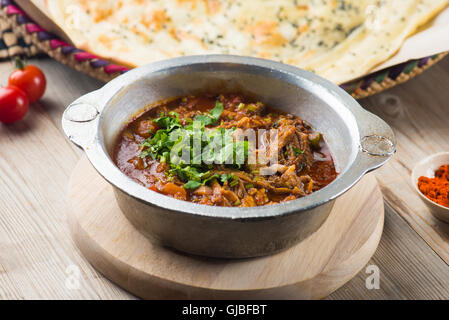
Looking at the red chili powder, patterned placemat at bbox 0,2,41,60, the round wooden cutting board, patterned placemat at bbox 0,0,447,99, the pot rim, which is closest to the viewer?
the pot rim

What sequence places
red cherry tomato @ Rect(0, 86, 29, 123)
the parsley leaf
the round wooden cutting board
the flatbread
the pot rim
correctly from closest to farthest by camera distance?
1. the pot rim
2. the round wooden cutting board
3. the parsley leaf
4. red cherry tomato @ Rect(0, 86, 29, 123)
5. the flatbread

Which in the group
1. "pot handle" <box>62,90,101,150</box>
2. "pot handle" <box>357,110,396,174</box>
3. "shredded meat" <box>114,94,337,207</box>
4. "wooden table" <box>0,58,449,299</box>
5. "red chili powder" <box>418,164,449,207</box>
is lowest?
A: "wooden table" <box>0,58,449,299</box>

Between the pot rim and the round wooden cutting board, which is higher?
the pot rim

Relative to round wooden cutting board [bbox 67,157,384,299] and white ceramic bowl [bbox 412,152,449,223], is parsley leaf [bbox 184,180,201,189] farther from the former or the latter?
white ceramic bowl [bbox 412,152,449,223]

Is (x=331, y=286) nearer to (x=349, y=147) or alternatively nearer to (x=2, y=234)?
(x=349, y=147)

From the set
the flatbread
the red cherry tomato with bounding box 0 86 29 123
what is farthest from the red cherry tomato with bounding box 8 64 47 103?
the flatbread

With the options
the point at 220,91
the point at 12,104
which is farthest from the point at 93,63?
the point at 220,91

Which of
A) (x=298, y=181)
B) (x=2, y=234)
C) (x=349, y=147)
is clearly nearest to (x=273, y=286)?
(x=298, y=181)
